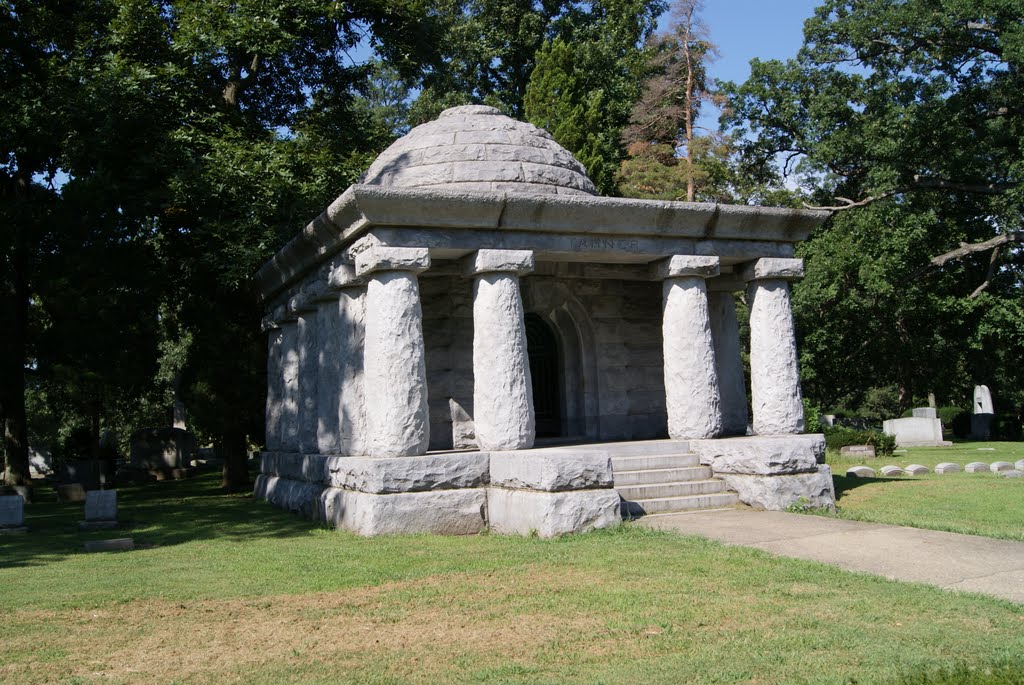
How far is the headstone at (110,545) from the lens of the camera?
9.50 meters

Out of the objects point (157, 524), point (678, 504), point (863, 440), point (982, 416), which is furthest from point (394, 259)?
point (982, 416)

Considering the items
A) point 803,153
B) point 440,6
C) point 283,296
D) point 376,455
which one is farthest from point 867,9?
point 376,455

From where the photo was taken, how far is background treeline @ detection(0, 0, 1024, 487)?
1630cm

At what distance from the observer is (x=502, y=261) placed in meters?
10.3

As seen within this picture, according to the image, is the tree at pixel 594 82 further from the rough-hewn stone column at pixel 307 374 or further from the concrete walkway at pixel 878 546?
the concrete walkway at pixel 878 546

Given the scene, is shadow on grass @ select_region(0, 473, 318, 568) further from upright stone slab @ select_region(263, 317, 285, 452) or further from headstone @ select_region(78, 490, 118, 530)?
upright stone slab @ select_region(263, 317, 285, 452)

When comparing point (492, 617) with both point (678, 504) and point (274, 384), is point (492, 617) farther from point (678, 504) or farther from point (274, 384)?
point (274, 384)

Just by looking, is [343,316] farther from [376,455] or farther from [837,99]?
[837,99]

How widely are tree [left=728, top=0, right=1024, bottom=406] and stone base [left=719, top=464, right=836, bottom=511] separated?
15.5m

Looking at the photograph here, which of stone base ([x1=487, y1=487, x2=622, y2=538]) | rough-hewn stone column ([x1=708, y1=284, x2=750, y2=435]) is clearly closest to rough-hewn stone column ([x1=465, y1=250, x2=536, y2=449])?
stone base ([x1=487, y1=487, x2=622, y2=538])

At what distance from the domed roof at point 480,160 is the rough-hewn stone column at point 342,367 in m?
1.61

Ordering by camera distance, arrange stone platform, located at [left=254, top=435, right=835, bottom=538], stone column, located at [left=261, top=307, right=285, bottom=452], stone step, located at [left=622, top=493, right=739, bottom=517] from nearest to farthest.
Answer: stone platform, located at [left=254, top=435, right=835, bottom=538], stone step, located at [left=622, top=493, right=739, bottom=517], stone column, located at [left=261, top=307, right=285, bottom=452]

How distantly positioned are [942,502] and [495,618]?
23.9 ft

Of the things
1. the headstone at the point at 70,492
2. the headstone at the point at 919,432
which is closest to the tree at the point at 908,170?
the headstone at the point at 919,432
